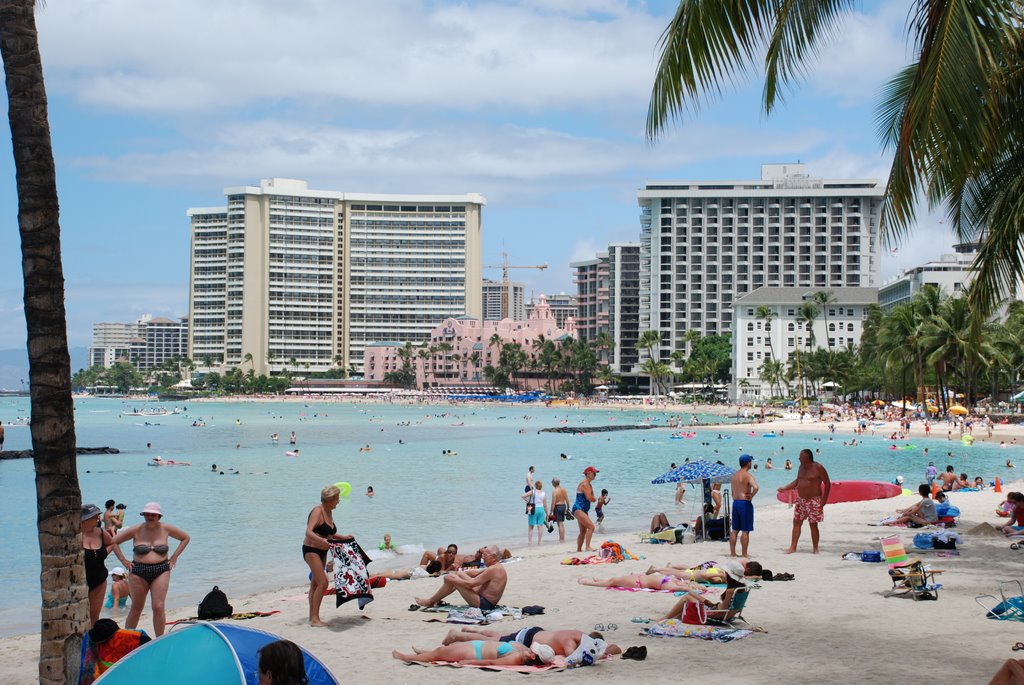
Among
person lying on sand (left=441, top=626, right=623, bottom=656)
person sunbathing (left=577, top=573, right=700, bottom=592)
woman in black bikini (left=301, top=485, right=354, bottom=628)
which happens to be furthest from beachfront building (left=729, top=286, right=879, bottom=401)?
person lying on sand (left=441, top=626, right=623, bottom=656)

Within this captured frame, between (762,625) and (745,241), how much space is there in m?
149

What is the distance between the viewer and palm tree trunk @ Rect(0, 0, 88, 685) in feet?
21.1

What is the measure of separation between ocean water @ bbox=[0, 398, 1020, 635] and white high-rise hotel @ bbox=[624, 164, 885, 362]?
78936 mm

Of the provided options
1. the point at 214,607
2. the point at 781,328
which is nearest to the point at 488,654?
the point at 214,607

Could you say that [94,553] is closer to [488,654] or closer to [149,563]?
[149,563]

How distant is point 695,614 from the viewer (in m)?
10.4

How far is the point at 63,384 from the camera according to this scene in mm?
6586

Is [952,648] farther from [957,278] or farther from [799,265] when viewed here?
[799,265]

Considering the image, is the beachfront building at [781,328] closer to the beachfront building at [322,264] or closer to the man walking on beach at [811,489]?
the beachfront building at [322,264]

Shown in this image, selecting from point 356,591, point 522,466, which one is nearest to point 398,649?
point 356,591

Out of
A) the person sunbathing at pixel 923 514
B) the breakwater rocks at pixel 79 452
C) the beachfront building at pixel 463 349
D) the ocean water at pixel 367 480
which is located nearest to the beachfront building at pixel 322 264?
the beachfront building at pixel 463 349

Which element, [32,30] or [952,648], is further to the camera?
[952,648]

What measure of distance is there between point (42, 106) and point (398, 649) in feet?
19.3

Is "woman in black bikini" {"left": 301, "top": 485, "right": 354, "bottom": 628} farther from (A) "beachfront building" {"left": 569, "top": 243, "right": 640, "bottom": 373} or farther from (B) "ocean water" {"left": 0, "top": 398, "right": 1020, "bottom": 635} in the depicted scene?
(A) "beachfront building" {"left": 569, "top": 243, "right": 640, "bottom": 373}
